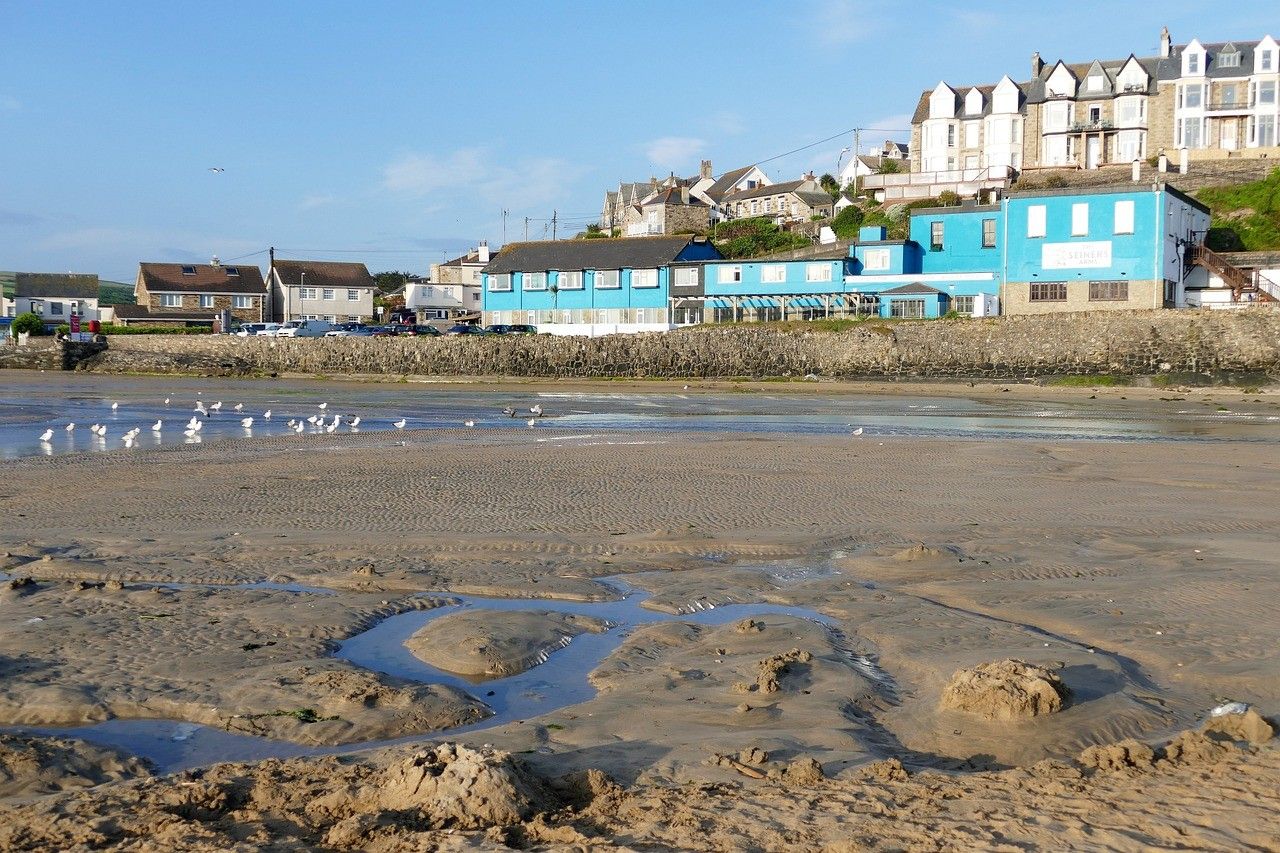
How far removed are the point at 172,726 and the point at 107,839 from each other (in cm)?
174

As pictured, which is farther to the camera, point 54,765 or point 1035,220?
point 1035,220

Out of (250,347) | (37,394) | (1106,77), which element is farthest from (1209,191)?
(37,394)

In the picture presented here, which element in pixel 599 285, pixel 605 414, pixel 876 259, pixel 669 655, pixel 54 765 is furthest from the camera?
pixel 599 285

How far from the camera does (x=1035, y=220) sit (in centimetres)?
5294

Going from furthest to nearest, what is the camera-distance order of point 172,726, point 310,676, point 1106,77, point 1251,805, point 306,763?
point 1106,77, point 310,676, point 172,726, point 306,763, point 1251,805

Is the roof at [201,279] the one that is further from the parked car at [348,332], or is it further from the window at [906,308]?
the window at [906,308]

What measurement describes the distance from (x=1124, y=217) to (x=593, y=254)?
3322 cm

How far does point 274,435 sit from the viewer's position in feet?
74.4

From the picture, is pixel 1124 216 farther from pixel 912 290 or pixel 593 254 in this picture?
pixel 593 254


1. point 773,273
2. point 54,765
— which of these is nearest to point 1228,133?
point 773,273

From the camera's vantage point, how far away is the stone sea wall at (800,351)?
143 feet

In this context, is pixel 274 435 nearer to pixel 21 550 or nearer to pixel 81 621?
pixel 21 550

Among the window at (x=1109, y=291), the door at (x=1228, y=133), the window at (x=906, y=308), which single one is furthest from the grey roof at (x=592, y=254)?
the door at (x=1228, y=133)

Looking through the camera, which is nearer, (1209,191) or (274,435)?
(274,435)
